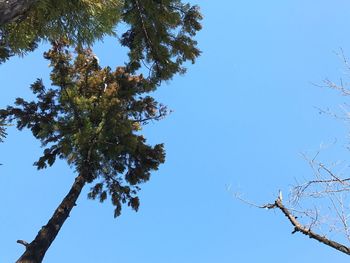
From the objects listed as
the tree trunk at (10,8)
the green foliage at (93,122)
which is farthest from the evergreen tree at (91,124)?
the tree trunk at (10,8)

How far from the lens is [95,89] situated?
1344 cm

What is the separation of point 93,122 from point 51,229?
3.70m

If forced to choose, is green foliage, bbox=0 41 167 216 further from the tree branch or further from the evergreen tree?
the tree branch

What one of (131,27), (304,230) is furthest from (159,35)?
(304,230)

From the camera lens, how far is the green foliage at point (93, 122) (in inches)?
474

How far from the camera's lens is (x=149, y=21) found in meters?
8.59

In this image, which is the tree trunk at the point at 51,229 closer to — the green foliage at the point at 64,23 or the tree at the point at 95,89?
the tree at the point at 95,89

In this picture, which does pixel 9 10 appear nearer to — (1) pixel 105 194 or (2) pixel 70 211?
(2) pixel 70 211

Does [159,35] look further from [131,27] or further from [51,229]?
[51,229]

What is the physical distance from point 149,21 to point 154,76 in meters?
1.39

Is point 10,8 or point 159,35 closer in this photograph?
point 10,8

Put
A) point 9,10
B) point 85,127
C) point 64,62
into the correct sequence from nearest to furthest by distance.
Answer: point 9,10
point 85,127
point 64,62

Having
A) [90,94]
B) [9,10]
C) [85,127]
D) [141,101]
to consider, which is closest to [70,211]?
[85,127]

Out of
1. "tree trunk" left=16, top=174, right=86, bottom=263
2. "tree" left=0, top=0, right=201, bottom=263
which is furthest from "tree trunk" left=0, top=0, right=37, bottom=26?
"tree trunk" left=16, top=174, right=86, bottom=263
